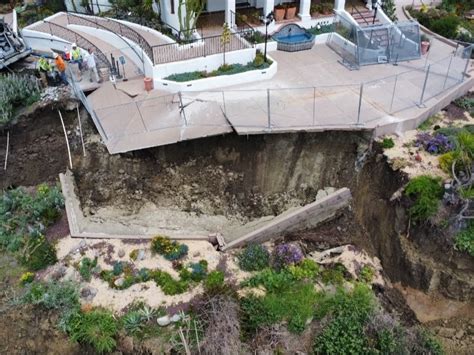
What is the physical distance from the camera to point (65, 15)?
83.6 feet

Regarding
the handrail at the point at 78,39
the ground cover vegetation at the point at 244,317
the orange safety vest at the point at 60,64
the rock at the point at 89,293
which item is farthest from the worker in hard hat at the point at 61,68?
the rock at the point at 89,293

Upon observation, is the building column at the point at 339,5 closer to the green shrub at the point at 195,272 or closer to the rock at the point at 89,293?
the green shrub at the point at 195,272

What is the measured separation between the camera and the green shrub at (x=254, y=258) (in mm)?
14805

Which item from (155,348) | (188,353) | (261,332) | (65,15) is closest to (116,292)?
(155,348)

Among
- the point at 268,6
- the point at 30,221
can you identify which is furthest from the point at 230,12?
the point at 30,221

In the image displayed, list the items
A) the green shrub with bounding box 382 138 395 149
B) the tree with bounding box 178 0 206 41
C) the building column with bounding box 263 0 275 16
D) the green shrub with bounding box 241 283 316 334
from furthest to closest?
the building column with bounding box 263 0 275 16 < the tree with bounding box 178 0 206 41 < the green shrub with bounding box 382 138 395 149 < the green shrub with bounding box 241 283 316 334

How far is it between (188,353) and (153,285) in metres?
2.74

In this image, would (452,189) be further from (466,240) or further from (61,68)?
(61,68)

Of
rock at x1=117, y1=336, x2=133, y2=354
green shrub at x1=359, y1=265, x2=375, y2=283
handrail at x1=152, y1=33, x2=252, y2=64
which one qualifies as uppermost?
handrail at x1=152, y1=33, x2=252, y2=64

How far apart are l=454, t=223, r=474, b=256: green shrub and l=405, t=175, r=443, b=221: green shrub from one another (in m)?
1.07

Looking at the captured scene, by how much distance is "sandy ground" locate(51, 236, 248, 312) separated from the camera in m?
13.7

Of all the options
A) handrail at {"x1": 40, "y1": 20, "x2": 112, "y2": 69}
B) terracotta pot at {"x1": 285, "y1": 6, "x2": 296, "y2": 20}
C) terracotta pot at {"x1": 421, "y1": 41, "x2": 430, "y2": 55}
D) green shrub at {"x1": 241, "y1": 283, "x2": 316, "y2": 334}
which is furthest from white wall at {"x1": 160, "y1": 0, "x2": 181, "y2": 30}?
green shrub at {"x1": 241, "y1": 283, "x2": 316, "y2": 334}

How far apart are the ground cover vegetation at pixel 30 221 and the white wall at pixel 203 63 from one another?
21.7 ft

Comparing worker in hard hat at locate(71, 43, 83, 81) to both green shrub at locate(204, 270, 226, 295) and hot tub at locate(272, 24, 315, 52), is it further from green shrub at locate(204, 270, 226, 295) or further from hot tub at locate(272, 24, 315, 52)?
green shrub at locate(204, 270, 226, 295)
